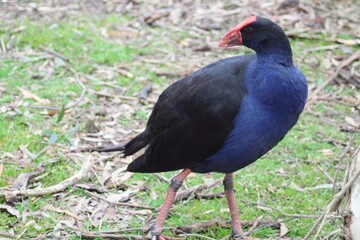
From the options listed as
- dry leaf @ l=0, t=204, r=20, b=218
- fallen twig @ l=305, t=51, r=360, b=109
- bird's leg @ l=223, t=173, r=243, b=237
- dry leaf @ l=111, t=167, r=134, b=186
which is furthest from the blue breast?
fallen twig @ l=305, t=51, r=360, b=109

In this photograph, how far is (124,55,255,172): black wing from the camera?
425 cm

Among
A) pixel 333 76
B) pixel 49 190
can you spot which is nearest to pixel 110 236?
pixel 49 190

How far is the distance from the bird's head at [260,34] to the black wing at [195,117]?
0.55 ft

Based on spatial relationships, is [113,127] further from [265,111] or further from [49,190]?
[265,111]

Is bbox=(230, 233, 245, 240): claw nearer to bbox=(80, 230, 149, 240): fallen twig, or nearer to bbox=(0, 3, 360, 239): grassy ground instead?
bbox=(0, 3, 360, 239): grassy ground

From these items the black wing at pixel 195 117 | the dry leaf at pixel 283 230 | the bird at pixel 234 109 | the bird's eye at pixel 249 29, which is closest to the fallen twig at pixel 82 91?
the black wing at pixel 195 117

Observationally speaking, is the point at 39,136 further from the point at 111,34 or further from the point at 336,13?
the point at 336,13

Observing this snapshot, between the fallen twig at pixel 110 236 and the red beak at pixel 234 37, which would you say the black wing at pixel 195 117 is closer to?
the red beak at pixel 234 37

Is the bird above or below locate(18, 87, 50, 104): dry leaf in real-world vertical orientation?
above

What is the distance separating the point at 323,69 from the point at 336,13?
1658 mm

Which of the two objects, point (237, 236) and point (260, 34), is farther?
point (237, 236)

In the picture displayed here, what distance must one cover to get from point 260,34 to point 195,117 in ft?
2.22

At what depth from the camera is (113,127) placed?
6.36 meters

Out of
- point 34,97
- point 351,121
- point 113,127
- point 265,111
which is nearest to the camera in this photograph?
point 265,111
